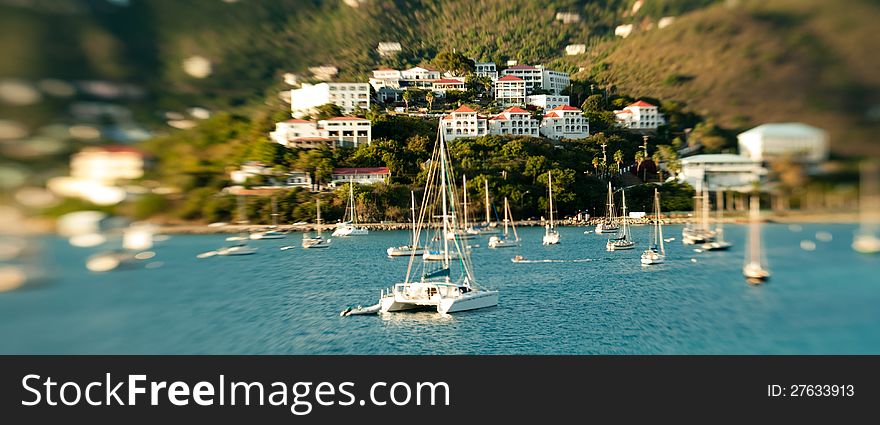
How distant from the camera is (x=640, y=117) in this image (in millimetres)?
20797

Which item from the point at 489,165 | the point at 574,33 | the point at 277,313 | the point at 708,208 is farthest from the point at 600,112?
the point at 277,313

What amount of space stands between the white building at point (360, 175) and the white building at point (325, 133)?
1131mm

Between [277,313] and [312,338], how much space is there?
1.67 metres

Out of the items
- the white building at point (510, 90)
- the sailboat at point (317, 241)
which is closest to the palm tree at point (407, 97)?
the white building at point (510, 90)

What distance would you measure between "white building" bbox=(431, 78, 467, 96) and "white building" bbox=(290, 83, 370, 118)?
5.72 m

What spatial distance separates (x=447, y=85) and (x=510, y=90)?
3.32 meters

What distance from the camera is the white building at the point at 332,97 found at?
65.0 feet

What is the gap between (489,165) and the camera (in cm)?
2573

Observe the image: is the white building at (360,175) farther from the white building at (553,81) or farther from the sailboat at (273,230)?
the white building at (553,81)

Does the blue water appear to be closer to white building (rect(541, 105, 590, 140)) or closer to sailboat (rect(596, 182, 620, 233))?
sailboat (rect(596, 182, 620, 233))

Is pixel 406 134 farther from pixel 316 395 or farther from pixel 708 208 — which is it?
pixel 316 395

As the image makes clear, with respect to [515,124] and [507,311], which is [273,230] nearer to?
[507,311]

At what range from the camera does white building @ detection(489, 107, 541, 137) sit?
29656mm

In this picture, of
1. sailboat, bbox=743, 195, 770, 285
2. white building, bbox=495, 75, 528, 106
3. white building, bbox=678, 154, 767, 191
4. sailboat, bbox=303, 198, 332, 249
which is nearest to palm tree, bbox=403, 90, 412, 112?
white building, bbox=495, 75, 528, 106
